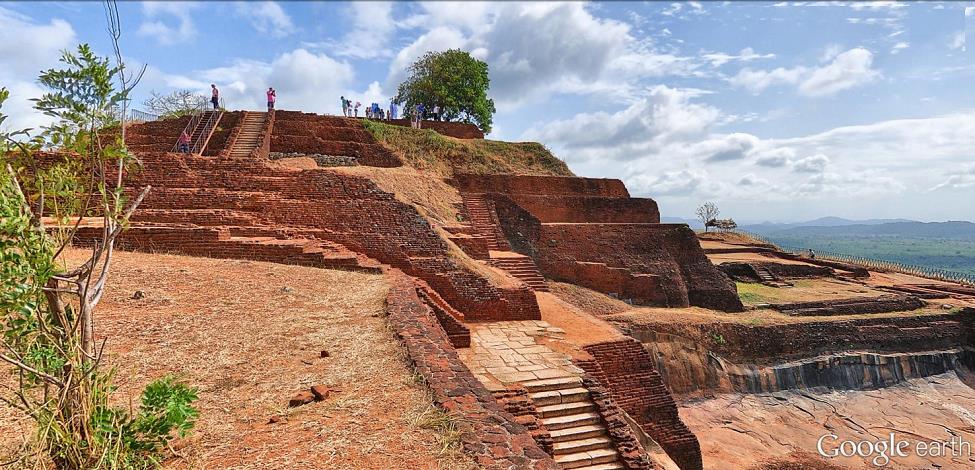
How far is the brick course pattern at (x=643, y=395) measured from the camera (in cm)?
803

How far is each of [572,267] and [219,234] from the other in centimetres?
1070

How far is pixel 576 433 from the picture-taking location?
5.80 m

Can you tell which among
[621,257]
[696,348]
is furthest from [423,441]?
[621,257]

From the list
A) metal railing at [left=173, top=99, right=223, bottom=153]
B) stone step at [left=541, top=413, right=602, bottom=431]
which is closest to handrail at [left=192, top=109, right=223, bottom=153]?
metal railing at [left=173, top=99, right=223, bottom=153]

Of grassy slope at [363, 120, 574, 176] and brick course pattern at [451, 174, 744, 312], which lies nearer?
brick course pattern at [451, 174, 744, 312]

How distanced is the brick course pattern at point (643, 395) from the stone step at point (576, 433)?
1985 millimetres

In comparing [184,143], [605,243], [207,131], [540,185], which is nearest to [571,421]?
[605,243]

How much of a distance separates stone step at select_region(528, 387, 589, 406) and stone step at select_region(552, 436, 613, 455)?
51 centimetres

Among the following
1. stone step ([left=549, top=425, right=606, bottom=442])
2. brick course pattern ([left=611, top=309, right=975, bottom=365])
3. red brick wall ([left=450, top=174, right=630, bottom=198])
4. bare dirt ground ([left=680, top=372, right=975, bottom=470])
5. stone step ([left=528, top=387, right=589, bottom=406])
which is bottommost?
bare dirt ground ([left=680, top=372, right=975, bottom=470])

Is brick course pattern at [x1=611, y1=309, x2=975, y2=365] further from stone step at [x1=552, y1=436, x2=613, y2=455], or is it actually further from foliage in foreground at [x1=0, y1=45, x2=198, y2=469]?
foliage in foreground at [x1=0, y1=45, x2=198, y2=469]

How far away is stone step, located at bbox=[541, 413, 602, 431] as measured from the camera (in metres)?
5.80

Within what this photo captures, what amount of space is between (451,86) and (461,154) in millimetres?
14143

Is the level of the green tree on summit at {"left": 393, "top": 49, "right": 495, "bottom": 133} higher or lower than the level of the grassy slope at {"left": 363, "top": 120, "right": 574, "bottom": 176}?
higher

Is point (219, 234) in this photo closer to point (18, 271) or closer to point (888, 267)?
point (18, 271)
